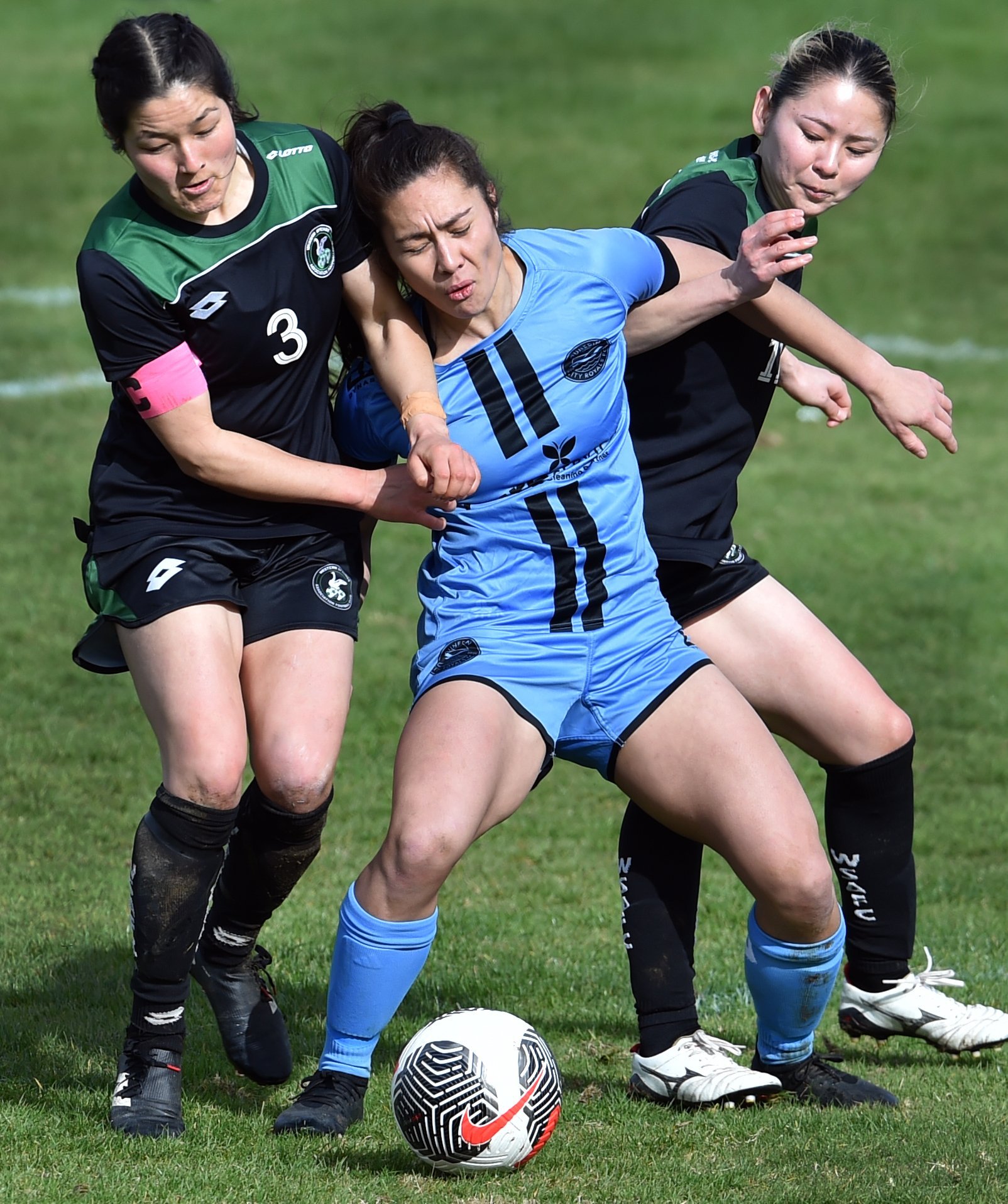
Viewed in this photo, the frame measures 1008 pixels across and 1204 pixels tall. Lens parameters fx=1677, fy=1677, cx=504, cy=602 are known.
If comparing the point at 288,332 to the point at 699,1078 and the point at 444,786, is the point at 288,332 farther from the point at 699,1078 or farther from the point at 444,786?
the point at 699,1078

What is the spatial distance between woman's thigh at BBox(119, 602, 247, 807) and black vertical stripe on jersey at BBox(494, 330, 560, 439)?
89cm

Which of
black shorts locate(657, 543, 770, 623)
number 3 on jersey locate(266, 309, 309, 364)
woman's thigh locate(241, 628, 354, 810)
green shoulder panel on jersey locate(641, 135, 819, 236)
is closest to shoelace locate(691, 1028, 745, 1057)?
black shorts locate(657, 543, 770, 623)

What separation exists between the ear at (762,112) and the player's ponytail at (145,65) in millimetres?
1537

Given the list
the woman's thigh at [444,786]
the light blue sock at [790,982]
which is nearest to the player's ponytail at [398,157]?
the woman's thigh at [444,786]

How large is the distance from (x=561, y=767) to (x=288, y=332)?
159 inches

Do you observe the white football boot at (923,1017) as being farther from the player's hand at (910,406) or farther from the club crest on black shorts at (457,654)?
the club crest on black shorts at (457,654)

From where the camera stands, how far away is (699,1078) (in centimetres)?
429

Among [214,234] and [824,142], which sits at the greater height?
[824,142]

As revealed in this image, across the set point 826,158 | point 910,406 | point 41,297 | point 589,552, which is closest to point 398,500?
point 589,552

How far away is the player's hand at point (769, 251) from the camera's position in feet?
13.4

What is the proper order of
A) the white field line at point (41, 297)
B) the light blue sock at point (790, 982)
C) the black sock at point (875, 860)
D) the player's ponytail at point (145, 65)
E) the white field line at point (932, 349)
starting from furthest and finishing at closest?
the white field line at point (41, 297) → the white field line at point (932, 349) → the black sock at point (875, 860) → the light blue sock at point (790, 982) → the player's ponytail at point (145, 65)

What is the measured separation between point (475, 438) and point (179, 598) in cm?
79

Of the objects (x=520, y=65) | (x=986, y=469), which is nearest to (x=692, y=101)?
(x=520, y=65)

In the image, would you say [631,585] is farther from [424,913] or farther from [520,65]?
[520,65]
